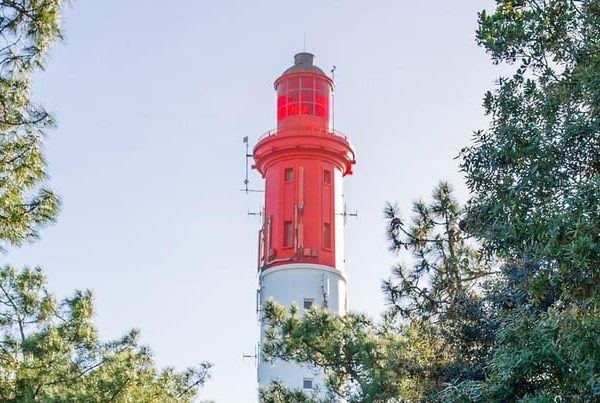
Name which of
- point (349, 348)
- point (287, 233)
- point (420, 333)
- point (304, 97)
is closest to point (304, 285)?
point (287, 233)

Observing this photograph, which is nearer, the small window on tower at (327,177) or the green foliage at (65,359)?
the green foliage at (65,359)

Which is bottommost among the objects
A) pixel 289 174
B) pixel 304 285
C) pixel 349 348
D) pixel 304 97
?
pixel 349 348

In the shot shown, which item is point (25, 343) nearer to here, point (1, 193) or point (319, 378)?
point (1, 193)

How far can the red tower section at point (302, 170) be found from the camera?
91.0ft

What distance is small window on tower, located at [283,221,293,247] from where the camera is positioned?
90.8 feet

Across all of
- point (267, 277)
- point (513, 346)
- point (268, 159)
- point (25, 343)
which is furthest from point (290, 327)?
point (268, 159)

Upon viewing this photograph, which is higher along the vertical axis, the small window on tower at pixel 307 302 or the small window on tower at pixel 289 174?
the small window on tower at pixel 289 174

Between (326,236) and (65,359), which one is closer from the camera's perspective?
(65,359)

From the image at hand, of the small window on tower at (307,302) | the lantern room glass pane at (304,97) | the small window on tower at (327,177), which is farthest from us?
the lantern room glass pane at (304,97)

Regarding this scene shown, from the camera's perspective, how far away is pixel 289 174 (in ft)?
94.0

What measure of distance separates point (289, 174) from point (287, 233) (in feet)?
6.40

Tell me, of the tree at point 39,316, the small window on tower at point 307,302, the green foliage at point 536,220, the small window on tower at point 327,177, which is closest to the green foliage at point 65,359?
the tree at point 39,316

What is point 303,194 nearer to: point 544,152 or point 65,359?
point 65,359

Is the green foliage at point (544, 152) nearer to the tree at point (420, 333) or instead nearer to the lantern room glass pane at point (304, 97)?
the tree at point (420, 333)
